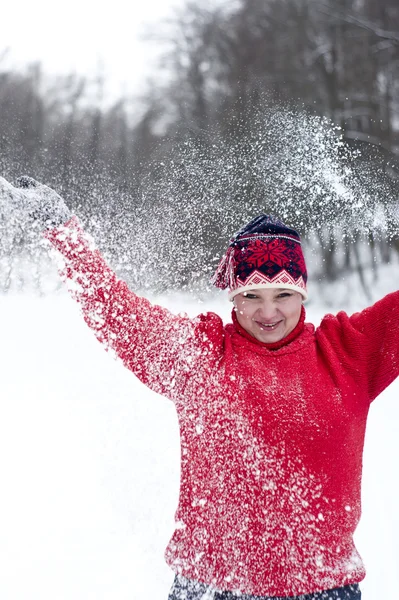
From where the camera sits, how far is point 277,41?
34.6ft

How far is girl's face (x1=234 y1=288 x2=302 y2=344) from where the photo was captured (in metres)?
1.44

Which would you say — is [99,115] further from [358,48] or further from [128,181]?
[358,48]

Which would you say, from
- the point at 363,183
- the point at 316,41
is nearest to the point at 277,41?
the point at 316,41

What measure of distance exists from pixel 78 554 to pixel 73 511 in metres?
0.35

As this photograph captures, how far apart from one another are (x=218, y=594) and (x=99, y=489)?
1758mm

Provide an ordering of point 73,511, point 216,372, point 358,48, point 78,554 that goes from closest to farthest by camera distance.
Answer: point 216,372, point 78,554, point 73,511, point 358,48

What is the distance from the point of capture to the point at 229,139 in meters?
7.01

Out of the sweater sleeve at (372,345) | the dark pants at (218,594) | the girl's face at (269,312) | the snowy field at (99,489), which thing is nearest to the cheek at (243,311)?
the girl's face at (269,312)

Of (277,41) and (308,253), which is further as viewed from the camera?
(277,41)

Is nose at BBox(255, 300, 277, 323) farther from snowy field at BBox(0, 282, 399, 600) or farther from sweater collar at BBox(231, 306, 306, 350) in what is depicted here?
snowy field at BBox(0, 282, 399, 600)

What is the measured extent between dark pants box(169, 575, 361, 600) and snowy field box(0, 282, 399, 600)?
906 millimetres

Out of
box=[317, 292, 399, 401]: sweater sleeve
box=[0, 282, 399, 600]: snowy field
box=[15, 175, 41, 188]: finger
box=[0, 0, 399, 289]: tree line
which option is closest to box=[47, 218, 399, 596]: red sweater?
box=[317, 292, 399, 401]: sweater sleeve

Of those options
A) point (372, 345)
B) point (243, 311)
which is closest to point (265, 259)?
point (243, 311)

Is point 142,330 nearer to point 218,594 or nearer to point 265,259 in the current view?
point 265,259
